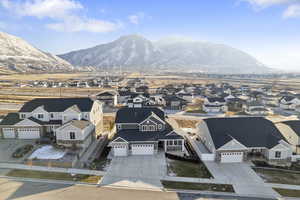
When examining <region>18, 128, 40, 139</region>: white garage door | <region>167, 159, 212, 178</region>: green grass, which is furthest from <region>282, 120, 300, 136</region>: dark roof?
<region>18, 128, 40, 139</region>: white garage door

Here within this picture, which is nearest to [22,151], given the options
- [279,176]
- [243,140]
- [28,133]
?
[28,133]

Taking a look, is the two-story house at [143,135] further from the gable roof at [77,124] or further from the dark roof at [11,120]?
the dark roof at [11,120]

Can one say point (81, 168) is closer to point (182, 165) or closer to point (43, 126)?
point (182, 165)

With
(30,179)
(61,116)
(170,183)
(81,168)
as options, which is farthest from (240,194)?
(61,116)

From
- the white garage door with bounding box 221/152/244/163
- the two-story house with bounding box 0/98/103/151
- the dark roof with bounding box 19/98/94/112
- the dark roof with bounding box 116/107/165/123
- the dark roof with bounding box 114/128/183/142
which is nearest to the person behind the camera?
the white garage door with bounding box 221/152/244/163

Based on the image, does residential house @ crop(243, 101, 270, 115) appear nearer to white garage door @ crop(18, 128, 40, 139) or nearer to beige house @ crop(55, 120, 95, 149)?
beige house @ crop(55, 120, 95, 149)

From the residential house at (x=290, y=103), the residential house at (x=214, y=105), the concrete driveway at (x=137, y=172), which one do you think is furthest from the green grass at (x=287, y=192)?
the residential house at (x=290, y=103)
